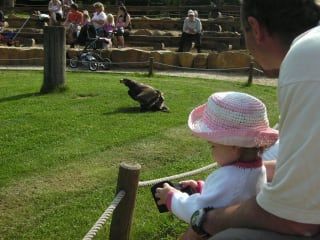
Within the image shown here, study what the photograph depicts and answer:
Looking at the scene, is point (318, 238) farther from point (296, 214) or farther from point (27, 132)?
point (27, 132)

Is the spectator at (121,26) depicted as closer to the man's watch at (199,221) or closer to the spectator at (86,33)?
the spectator at (86,33)

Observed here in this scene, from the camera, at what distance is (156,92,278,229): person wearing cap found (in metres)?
2.13

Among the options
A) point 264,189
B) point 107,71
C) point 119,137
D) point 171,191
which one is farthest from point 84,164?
point 107,71

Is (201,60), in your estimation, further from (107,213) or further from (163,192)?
(163,192)

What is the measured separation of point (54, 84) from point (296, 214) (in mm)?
7971

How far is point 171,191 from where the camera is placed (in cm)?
235

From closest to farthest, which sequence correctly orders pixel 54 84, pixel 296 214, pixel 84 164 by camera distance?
pixel 296 214, pixel 84 164, pixel 54 84

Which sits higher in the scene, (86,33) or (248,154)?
(248,154)

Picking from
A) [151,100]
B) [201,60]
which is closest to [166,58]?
[201,60]

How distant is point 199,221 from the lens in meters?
2.04

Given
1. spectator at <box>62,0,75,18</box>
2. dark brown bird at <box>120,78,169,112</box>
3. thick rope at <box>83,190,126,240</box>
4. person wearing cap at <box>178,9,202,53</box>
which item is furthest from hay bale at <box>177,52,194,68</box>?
thick rope at <box>83,190,126,240</box>

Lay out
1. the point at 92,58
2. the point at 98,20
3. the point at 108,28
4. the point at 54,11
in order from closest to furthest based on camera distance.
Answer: the point at 92,58 < the point at 98,20 < the point at 108,28 < the point at 54,11

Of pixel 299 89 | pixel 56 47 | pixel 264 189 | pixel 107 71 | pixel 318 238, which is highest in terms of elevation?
pixel 299 89

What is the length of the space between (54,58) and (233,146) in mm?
7616
